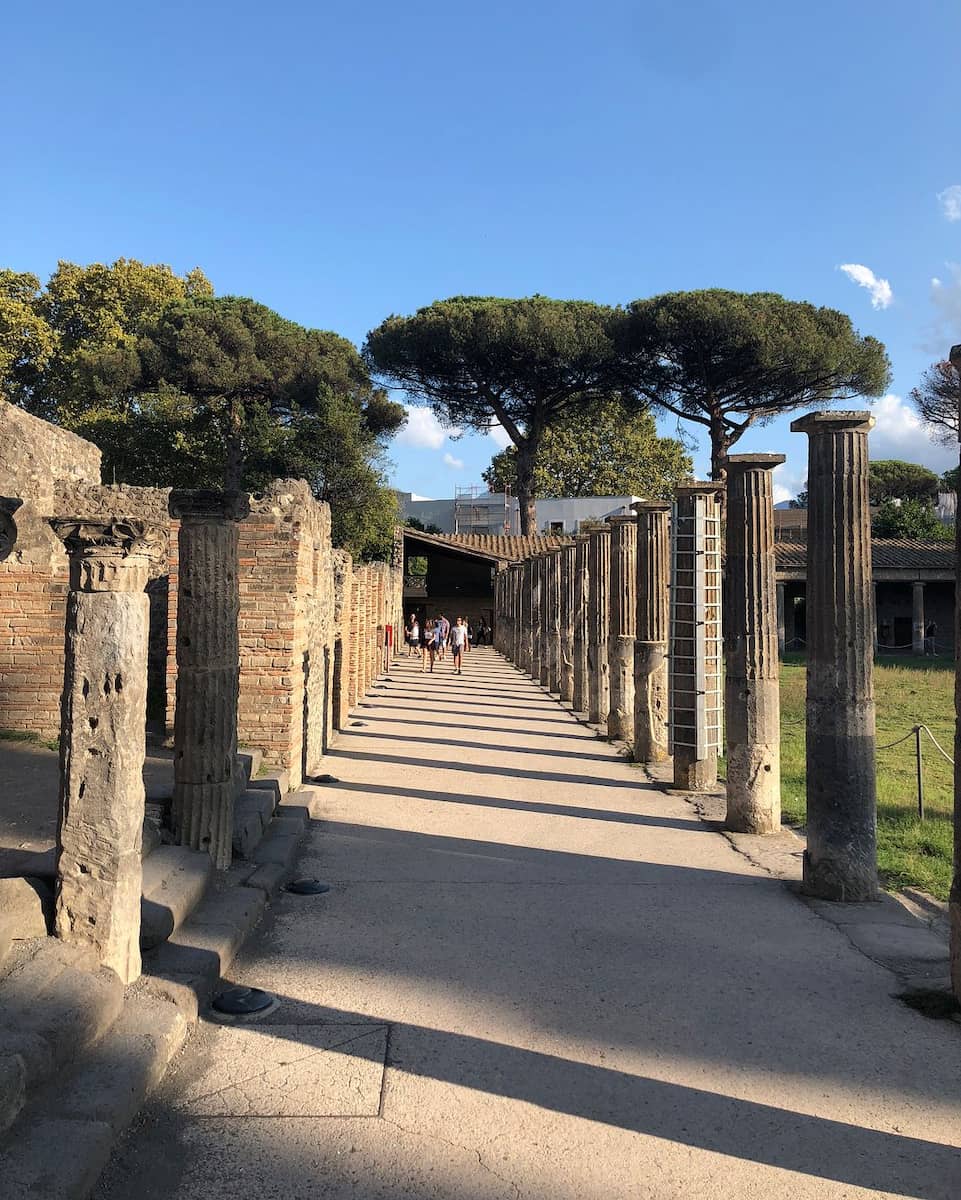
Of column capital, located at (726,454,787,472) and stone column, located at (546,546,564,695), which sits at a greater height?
column capital, located at (726,454,787,472)

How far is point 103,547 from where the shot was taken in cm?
364

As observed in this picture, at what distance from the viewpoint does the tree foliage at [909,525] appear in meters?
36.4

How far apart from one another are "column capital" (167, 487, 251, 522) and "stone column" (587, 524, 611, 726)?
383 inches

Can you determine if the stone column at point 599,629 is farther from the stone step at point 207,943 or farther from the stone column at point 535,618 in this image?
the stone step at point 207,943

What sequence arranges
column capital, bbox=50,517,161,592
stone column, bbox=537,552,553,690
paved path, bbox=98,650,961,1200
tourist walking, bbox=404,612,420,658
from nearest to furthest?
1. paved path, bbox=98,650,961,1200
2. column capital, bbox=50,517,161,592
3. stone column, bbox=537,552,553,690
4. tourist walking, bbox=404,612,420,658

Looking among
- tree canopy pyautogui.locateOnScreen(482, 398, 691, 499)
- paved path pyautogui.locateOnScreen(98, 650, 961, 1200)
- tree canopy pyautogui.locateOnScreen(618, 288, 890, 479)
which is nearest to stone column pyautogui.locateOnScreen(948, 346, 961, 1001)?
paved path pyautogui.locateOnScreen(98, 650, 961, 1200)

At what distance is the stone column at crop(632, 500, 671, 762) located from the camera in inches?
413

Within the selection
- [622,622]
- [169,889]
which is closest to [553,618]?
[622,622]

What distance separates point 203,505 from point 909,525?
36.8 meters

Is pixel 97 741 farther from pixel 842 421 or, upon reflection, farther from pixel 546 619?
pixel 546 619

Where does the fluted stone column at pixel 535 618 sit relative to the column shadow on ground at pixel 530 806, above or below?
above

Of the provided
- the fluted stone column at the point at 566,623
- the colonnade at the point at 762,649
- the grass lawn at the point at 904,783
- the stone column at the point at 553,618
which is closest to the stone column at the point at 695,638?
the colonnade at the point at 762,649

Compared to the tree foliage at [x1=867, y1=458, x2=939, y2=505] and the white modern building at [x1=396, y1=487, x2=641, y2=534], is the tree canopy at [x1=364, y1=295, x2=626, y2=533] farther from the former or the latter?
the tree foliage at [x1=867, y1=458, x2=939, y2=505]

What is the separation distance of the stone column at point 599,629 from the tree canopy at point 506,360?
21.5 m
